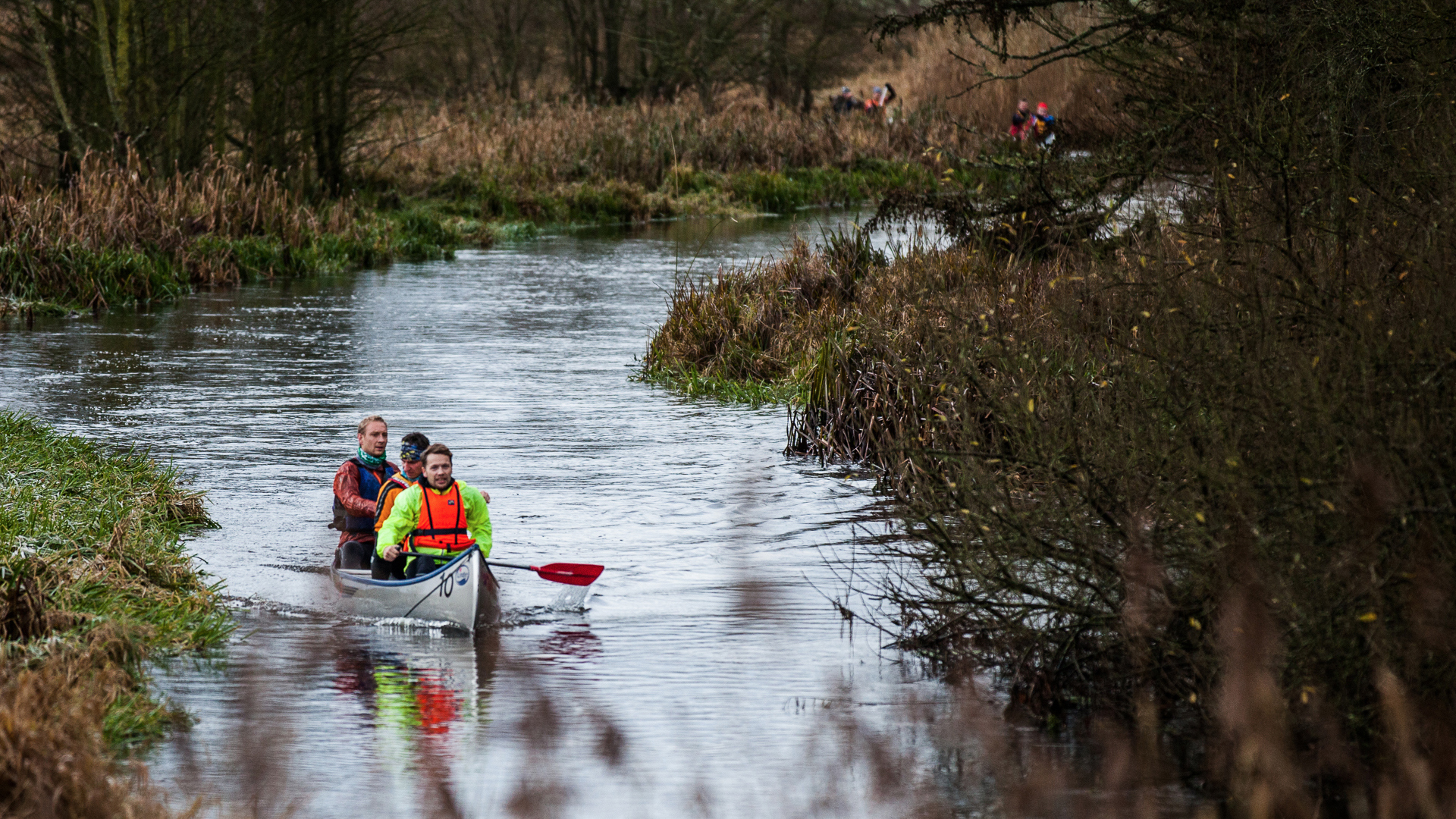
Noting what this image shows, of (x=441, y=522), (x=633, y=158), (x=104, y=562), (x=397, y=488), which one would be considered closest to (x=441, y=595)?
(x=441, y=522)

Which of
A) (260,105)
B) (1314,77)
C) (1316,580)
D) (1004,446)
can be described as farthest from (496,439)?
(260,105)

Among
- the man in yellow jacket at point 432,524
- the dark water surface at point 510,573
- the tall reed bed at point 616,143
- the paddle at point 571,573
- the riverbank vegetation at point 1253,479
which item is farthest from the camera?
the tall reed bed at point 616,143

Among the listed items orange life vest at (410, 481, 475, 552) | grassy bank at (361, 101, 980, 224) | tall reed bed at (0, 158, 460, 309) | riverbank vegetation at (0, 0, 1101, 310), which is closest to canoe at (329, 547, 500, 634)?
orange life vest at (410, 481, 475, 552)

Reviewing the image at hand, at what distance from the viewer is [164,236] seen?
24984 mm

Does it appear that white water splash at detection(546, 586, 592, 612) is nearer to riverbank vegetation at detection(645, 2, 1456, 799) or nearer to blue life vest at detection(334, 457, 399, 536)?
blue life vest at detection(334, 457, 399, 536)

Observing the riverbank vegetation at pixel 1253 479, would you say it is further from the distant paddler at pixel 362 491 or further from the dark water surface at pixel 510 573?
the distant paddler at pixel 362 491

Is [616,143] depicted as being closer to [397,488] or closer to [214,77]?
[214,77]

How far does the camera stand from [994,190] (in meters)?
15.7

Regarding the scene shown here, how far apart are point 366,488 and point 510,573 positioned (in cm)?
105

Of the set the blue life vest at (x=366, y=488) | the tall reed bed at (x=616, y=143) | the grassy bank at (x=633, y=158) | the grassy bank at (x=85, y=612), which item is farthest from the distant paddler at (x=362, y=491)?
the grassy bank at (x=633, y=158)

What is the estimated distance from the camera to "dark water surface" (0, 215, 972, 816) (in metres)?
6.97

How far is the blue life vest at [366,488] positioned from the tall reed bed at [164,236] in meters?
13.3

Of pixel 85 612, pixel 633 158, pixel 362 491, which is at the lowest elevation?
pixel 85 612

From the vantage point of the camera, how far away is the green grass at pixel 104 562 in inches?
308
